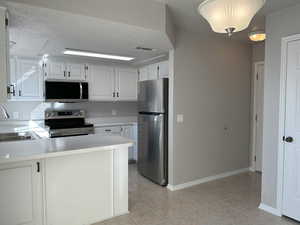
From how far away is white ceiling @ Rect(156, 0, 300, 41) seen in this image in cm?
233

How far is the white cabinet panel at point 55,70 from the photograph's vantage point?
155 inches

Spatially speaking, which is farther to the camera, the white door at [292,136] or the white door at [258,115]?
the white door at [258,115]

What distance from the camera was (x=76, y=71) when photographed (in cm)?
421

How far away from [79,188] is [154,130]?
1.60 meters

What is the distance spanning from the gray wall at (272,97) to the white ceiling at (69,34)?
4.37 feet

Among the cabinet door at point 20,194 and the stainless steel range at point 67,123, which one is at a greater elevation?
the stainless steel range at point 67,123

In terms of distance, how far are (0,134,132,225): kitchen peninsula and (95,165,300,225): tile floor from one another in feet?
0.95

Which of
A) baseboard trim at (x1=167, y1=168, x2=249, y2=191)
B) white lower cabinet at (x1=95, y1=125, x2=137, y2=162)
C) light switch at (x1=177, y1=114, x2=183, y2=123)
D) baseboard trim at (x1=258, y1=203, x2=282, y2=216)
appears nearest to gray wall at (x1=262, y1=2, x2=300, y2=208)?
baseboard trim at (x1=258, y1=203, x2=282, y2=216)

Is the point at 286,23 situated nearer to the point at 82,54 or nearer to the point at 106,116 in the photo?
the point at 82,54

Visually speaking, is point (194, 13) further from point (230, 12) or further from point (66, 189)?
point (66, 189)

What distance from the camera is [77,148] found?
2.13 metres

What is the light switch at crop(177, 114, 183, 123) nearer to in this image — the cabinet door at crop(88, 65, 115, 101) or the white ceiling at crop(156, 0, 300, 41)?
the white ceiling at crop(156, 0, 300, 41)

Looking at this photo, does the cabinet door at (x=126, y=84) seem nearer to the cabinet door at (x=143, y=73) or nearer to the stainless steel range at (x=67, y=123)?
the cabinet door at (x=143, y=73)

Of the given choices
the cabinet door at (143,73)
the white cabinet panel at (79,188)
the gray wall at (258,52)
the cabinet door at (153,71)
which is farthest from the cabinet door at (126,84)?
the gray wall at (258,52)
